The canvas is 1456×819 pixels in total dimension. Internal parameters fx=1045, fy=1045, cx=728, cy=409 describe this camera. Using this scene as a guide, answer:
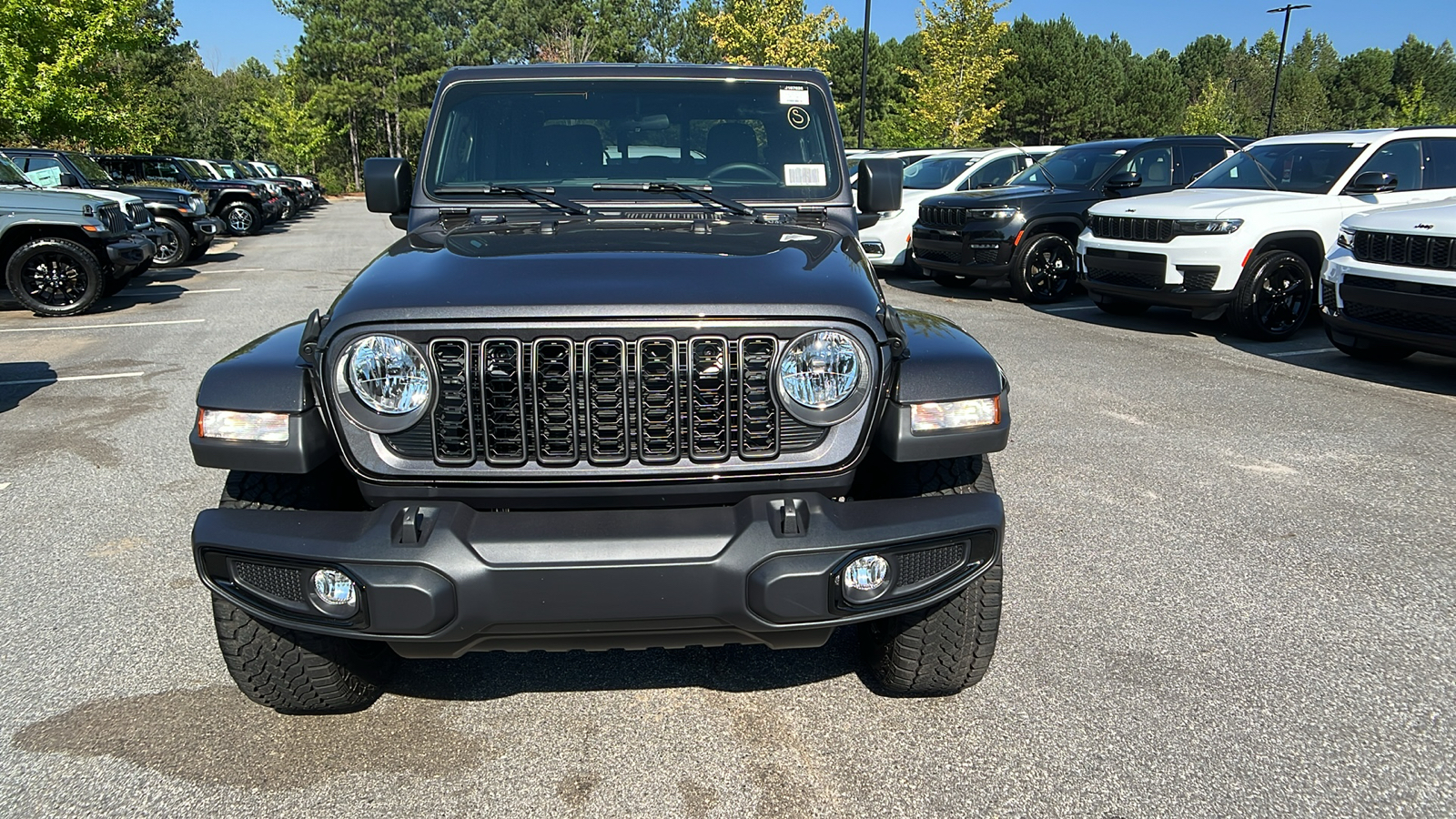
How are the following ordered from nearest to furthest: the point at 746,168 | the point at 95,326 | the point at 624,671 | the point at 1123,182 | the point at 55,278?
the point at 624,671 → the point at 746,168 → the point at 95,326 → the point at 55,278 → the point at 1123,182

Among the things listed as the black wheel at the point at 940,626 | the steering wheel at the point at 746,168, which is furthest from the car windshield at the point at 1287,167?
the black wheel at the point at 940,626

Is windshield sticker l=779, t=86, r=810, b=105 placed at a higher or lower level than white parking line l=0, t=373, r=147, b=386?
higher

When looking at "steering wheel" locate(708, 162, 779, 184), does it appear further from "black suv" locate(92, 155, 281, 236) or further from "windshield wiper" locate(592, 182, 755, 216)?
"black suv" locate(92, 155, 281, 236)

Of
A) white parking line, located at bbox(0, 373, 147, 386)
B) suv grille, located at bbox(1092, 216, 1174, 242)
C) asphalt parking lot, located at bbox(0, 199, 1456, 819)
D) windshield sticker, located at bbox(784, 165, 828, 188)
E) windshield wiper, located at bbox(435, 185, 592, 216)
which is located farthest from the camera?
suv grille, located at bbox(1092, 216, 1174, 242)

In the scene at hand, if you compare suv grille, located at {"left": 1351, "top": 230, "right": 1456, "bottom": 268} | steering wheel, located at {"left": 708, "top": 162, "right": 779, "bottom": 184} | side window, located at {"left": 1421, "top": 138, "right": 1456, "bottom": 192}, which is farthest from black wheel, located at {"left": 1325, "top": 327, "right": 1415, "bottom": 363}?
steering wheel, located at {"left": 708, "top": 162, "right": 779, "bottom": 184}

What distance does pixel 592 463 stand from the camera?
98.3 inches

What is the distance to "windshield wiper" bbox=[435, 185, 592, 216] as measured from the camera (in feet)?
11.5

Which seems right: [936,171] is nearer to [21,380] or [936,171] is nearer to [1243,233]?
[1243,233]

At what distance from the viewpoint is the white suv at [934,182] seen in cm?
1378

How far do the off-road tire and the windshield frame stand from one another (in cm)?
160

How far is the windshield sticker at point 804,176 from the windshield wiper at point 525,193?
764mm

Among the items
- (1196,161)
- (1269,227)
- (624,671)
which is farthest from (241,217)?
(624,671)

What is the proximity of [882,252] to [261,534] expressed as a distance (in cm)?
1211

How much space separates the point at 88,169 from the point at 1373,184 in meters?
15.3
